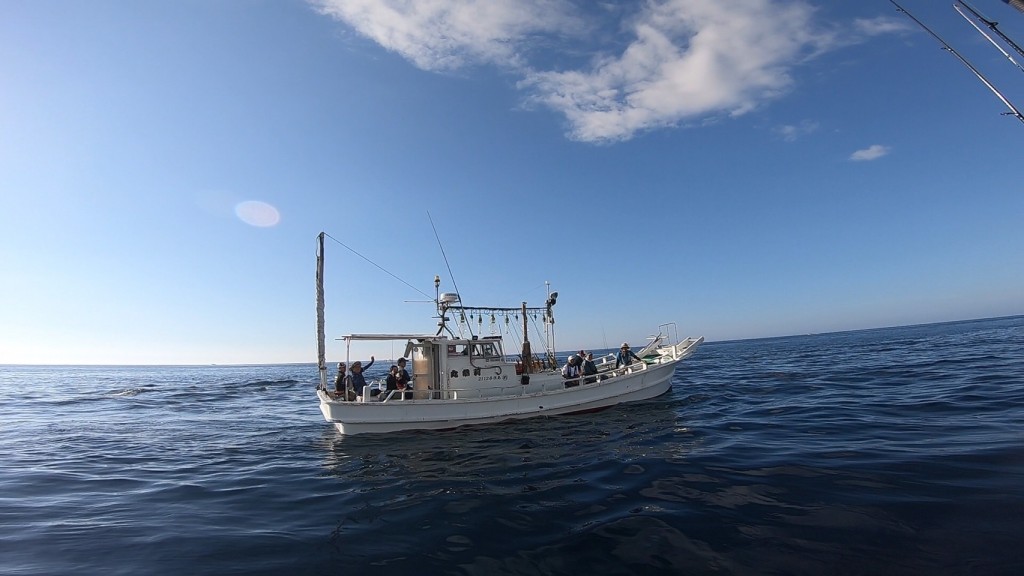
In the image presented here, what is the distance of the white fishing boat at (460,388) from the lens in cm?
1645

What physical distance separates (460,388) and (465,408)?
1299 millimetres

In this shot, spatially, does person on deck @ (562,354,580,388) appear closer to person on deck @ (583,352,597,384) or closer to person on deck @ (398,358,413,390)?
person on deck @ (583,352,597,384)

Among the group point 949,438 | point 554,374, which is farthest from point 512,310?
point 949,438

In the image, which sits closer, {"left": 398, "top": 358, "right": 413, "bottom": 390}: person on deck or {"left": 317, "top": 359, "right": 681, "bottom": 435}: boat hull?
{"left": 317, "top": 359, "right": 681, "bottom": 435}: boat hull

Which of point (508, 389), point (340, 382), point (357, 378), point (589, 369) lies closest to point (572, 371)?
point (589, 369)

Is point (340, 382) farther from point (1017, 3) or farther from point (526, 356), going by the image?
point (1017, 3)

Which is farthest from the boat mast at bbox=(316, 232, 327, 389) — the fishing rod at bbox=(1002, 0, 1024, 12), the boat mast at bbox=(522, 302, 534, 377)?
the fishing rod at bbox=(1002, 0, 1024, 12)

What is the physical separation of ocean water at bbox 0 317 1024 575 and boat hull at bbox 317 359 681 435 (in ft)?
2.22

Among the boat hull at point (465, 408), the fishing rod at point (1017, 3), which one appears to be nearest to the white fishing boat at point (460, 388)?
the boat hull at point (465, 408)

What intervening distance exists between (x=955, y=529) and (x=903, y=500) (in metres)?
1.13

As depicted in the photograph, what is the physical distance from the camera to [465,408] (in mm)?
16969

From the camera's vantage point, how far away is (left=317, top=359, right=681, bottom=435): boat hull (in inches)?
641

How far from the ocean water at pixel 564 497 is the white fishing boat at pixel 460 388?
88cm

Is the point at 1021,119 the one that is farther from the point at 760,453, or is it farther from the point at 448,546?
the point at 448,546
